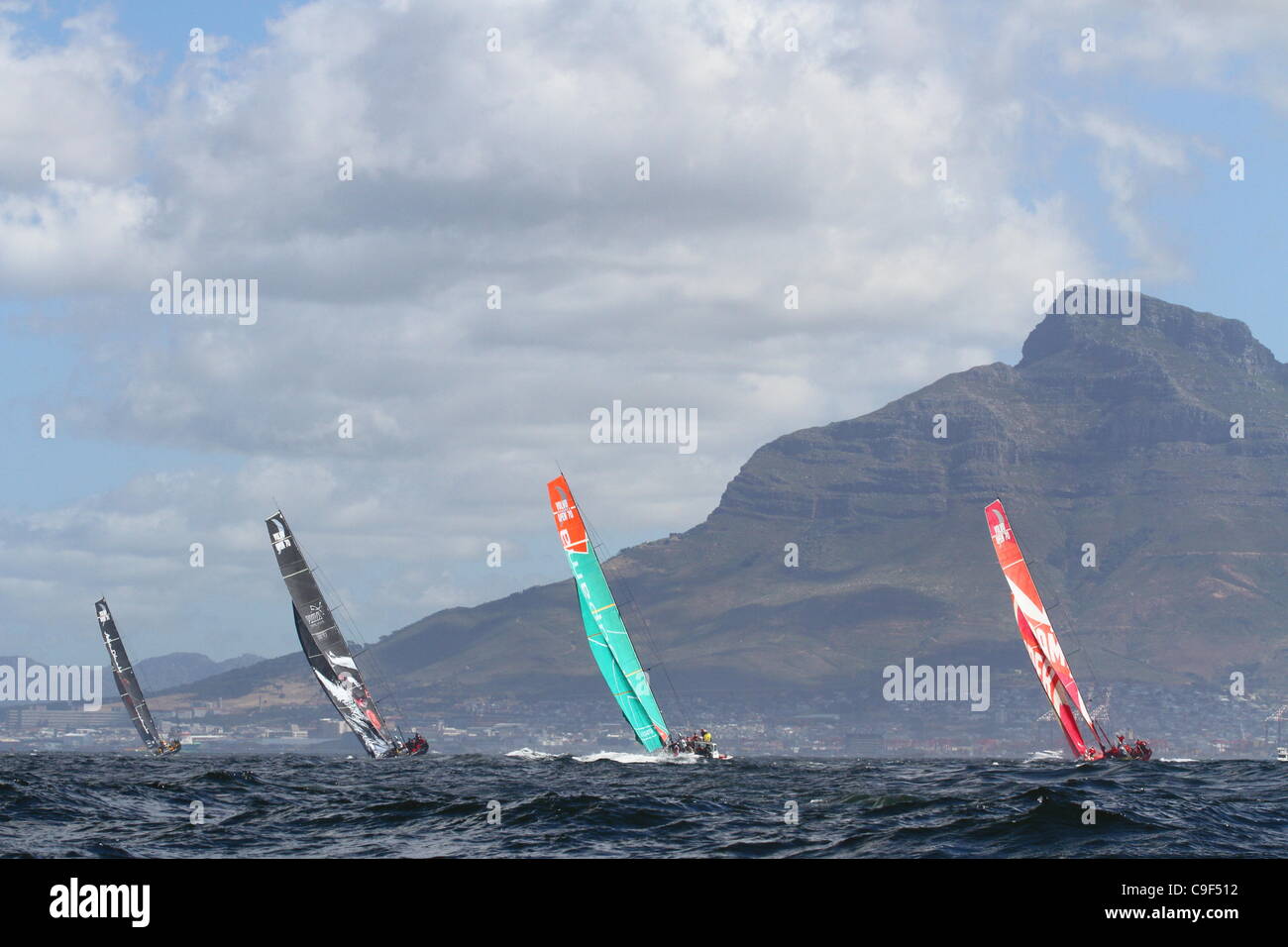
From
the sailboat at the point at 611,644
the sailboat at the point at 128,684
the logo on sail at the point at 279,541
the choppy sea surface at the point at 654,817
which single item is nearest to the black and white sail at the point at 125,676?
the sailboat at the point at 128,684

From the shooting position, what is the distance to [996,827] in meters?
30.8

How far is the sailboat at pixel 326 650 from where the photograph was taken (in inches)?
3570

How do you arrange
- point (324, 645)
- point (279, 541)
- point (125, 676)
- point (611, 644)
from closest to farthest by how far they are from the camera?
point (611, 644) < point (279, 541) < point (324, 645) < point (125, 676)

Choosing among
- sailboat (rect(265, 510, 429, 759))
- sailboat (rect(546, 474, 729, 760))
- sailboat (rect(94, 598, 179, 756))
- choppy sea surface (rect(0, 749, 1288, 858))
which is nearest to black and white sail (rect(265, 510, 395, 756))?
sailboat (rect(265, 510, 429, 759))

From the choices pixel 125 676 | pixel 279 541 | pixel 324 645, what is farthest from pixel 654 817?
pixel 125 676

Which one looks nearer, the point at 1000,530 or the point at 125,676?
the point at 1000,530

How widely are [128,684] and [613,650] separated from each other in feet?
208

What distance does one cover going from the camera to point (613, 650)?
7581 cm

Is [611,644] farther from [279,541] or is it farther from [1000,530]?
[279,541]

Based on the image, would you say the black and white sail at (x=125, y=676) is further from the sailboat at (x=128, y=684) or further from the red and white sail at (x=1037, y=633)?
the red and white sail at (x=1037, y=633)

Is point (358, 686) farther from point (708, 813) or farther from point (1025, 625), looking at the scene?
point (708, 813)

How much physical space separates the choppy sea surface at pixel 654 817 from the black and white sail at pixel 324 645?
3793cm
